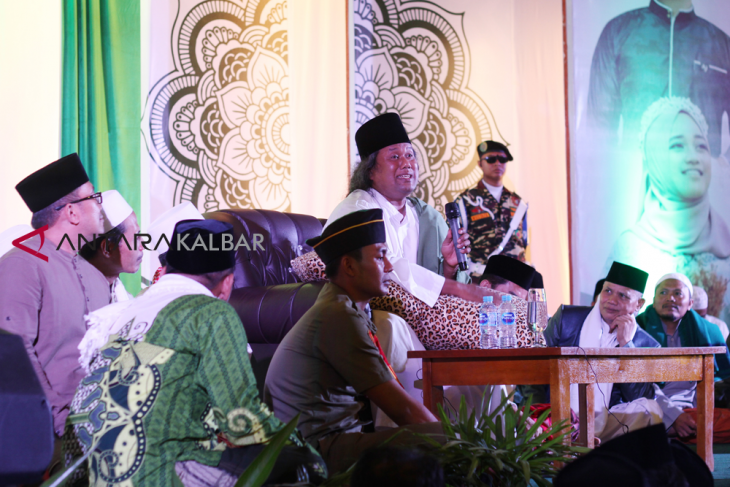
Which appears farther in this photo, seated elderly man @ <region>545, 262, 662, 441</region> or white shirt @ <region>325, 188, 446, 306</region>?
seated elderly man @ <region>545, 262, 662, 441</region>

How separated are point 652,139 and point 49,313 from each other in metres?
5.50

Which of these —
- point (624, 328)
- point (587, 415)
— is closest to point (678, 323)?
point (624, 328)

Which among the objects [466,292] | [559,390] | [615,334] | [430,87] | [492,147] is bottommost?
[615,334]

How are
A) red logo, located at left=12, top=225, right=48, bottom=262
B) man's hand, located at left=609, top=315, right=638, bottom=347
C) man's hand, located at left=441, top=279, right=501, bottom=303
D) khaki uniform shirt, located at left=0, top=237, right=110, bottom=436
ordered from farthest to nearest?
man's hand, located at left=609, top=315, right=638, bottom=347
man's hand, located at left=441, top=279, right=501, bottom=303
red logo, located at left=12, top=225, right=48, bottom=262
khaki uniform shirt, located at left=0, top=237, right=110, bottom=436

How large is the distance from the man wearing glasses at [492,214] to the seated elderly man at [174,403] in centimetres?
397

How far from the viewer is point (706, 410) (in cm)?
288

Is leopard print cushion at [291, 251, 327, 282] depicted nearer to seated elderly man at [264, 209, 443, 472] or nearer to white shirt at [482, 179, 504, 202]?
seated elderly man at [264, 209, 443, 472]

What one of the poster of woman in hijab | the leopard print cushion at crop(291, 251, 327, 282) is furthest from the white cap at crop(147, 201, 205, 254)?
the poster of woman in hijab

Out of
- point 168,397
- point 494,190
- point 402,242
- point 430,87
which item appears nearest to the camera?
point 168,397

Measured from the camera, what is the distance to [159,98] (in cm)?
460

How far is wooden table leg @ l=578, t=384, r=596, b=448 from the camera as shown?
2555 mm

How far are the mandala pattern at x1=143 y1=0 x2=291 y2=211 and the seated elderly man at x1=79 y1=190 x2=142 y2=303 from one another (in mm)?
1781

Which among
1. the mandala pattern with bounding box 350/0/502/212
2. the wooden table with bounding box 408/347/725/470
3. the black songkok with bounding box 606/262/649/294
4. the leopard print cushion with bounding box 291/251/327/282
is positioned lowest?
the wooden table with bounding box 408/347/725/470

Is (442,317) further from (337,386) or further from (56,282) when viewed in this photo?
(56,282)
